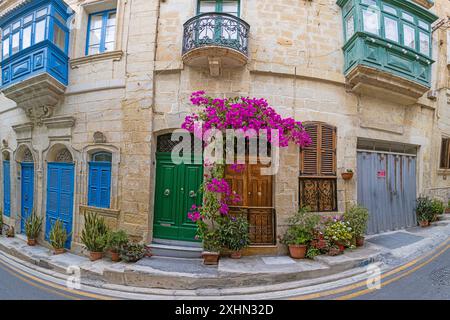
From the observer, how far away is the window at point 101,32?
644 centimetres

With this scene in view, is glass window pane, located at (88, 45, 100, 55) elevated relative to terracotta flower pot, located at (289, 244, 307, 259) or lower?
elevated

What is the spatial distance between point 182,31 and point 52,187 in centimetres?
600

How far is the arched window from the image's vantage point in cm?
582

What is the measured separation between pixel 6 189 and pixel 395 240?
1355 centimetres

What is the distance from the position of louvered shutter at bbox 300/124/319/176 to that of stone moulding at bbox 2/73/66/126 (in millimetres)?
7032

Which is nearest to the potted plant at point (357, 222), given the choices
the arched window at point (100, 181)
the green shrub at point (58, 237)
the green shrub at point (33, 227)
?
the arched window at point (100, 181)

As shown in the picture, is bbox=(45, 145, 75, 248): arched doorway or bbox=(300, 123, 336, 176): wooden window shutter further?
bbox=(45, 145, 75, 248): arched doorway

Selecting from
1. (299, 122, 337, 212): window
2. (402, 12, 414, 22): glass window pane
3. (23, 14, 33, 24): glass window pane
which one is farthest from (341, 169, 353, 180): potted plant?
(23, 14, 33, 24): glass window pane

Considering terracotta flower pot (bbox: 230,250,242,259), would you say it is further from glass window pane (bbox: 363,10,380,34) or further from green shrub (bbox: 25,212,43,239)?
glass window pane (bbox: 363,10,380,34)

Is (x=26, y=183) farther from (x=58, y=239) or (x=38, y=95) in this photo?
(x=58, y=239)

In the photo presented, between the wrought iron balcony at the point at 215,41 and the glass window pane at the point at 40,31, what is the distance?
4385 mm

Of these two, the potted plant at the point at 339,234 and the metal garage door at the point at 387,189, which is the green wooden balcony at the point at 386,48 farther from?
the potted plant at the point at 339,234

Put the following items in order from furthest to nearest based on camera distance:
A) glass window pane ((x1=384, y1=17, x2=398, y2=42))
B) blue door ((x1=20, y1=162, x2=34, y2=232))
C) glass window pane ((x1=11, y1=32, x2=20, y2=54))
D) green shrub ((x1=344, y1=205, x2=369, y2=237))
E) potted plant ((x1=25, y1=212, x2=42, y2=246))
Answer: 1. blue door ((x1=20, y1=162, x2=34, y2=232))
2. glass window pane ((x1=11, y1=32, x2=20, y2=54))
3. potted plant ((x1=25, y1=212, x2=42, y2=246))
4. glass window pane ((x1=384, y1=17, x2=398, y2=42))
5. green shrub ((x1=344, y1=205, x2=369, y2=237))

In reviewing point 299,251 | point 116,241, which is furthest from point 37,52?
point 299,251
